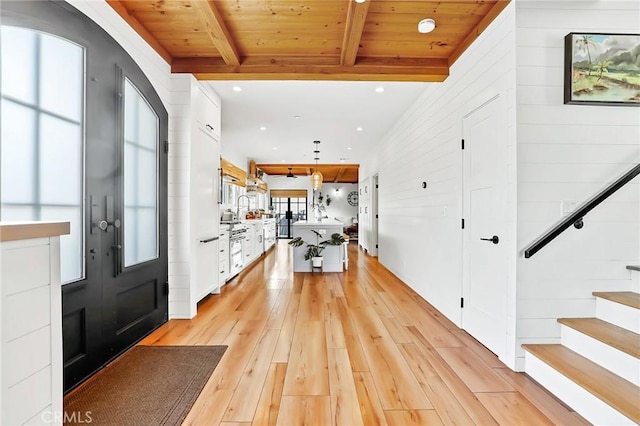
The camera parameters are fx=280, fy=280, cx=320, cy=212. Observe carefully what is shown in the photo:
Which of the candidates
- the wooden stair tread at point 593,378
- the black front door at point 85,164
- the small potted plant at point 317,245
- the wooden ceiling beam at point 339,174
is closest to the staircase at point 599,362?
the wooden stair tread at point 593,378

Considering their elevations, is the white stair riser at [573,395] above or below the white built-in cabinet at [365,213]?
below

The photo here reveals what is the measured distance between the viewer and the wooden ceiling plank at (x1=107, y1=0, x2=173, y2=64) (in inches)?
91.0

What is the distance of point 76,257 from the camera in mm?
1904

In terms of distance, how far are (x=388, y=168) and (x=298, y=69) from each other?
3.10 metres

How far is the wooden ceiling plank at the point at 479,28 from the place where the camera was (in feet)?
7.45

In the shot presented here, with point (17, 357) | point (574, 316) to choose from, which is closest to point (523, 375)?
point (574, 316)

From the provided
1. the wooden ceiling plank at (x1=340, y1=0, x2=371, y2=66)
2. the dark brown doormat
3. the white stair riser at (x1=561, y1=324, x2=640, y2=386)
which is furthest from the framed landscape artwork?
the dark brown doormat

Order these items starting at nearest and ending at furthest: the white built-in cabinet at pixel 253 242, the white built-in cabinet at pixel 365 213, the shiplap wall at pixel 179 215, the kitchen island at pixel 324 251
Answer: the shiplap wall at pixel 179 215 → the kitchen island at pixel 324 251 → the white built-in cabinet at pixel 253 242 → the white built-in cabinet at pixel 365 213

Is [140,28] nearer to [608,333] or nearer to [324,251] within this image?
[324,251]

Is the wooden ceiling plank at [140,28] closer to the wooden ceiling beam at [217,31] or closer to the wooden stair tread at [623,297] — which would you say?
the wooden ceiling beam at [217,31]

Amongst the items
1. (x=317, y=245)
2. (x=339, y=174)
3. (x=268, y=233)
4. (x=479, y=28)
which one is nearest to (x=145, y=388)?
(x=317, y=245)

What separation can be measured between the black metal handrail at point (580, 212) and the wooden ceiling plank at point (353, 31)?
2186 millimetres

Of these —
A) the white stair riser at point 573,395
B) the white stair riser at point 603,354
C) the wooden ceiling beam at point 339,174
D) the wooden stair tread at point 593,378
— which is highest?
the wooden ceiling beam at point 339,174

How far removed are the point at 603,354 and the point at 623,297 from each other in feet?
1.76
